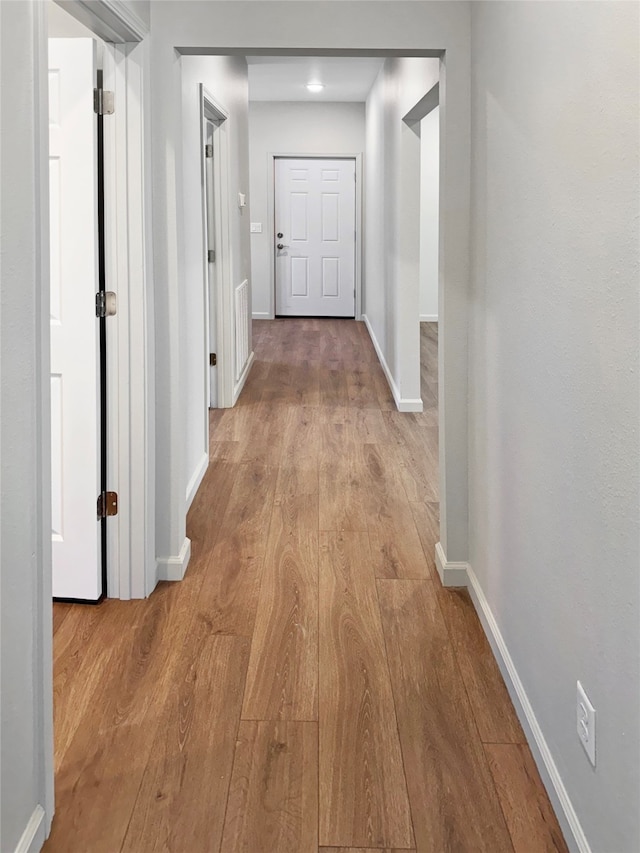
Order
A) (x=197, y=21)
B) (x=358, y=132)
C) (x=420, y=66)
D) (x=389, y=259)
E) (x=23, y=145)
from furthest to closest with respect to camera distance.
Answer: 1. (x=358, y=132)
2. (x=389, y=259)
3. (x=420, y=66)
4. (x=197, y=21)
5. (x=23, y=145)

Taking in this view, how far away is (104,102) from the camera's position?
8.82 ft

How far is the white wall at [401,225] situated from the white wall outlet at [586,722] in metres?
3.47

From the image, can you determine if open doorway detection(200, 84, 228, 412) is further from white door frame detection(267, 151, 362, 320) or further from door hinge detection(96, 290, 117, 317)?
white door frame detection(267, 151, 362, 320)

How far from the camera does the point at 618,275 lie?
1.42 metres

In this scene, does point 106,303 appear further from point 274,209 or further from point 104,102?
point 274,209

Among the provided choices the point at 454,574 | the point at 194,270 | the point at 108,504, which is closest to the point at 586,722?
the point at 454,574

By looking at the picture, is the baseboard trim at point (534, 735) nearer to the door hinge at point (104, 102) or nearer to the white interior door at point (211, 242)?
the door hinge at point (104, 102)

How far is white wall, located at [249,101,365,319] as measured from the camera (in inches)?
383

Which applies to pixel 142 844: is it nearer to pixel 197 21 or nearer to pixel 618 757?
pixel 618 757

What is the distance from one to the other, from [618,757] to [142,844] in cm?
98

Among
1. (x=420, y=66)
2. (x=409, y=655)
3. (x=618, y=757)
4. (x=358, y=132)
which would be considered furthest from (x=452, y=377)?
(x=358, y=132)

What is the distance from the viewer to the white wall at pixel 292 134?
9734mm

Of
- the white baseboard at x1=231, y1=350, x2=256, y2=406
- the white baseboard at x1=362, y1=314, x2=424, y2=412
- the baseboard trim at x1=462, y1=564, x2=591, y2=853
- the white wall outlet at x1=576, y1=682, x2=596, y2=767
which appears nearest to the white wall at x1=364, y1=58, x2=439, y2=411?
the white baseboard at x1=362, y1=314, x2=424, y2=412

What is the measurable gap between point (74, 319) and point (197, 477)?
1563 millimetres
